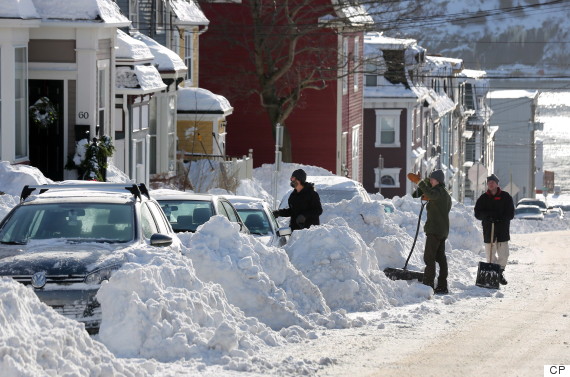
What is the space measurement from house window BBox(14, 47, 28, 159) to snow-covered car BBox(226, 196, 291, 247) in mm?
5958

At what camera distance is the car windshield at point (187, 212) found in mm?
17438

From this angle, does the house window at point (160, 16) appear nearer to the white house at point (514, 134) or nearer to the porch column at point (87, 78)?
the porch column at point (87, 78)

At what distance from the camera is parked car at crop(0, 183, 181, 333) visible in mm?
11812

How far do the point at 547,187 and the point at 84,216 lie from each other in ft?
375

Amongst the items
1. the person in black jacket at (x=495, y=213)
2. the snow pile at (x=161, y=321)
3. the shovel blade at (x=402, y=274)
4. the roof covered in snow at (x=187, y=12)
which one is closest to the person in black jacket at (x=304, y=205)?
the shovel blade at (x=402, y=274)

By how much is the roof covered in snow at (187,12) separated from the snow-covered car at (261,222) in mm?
18835

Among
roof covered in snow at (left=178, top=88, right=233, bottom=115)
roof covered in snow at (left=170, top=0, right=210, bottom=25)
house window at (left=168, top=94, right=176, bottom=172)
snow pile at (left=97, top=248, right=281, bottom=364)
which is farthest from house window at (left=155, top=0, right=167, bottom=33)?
snow pile at (left=97, top=248, right=281, bottom=364)

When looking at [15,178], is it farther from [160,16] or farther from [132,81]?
[160,16]

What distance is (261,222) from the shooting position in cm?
1905

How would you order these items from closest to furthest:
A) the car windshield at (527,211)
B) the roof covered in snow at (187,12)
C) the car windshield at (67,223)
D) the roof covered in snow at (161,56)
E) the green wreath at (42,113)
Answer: the car windshield at (67,223), the green wreath at (42,113), the roof covered in snow at (161,56), the roof covered in snow at (187,12), the car windshield at (527,211)

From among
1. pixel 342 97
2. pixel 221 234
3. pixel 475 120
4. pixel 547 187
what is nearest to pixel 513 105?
pixel 547 187

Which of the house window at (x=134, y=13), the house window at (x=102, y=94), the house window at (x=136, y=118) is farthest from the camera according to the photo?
the house window at (x=134, y=13)

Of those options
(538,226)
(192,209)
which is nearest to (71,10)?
(192,209)

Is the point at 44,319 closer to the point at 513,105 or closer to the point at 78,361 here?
the point at 78,361
